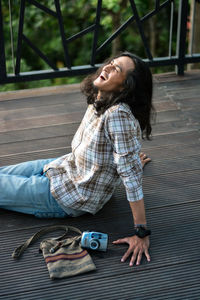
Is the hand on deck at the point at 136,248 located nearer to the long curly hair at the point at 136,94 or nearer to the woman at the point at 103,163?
the woman at the point at 103,163

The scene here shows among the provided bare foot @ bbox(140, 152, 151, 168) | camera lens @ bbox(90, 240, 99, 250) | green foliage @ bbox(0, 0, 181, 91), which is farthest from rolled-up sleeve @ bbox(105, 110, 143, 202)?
green foliage @ bbox(0, 0, 181, 91)

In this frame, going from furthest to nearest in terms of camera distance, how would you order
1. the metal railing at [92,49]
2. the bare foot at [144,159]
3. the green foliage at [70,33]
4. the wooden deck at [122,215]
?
the green foliage at [70,33]
the metal railing at [92,49]
the bare foot at [144,159]
the wooden deck at [122,215]

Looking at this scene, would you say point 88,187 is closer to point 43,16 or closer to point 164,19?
point 43,16

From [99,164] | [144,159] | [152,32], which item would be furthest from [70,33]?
[99,164]

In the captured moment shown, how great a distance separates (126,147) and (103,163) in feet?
0.63

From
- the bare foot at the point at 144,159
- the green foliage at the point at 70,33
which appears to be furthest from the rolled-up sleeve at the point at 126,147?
the green foliage at the point at 70,33

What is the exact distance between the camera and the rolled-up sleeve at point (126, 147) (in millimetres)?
1762

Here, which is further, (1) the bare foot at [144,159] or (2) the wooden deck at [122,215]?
(1) the bare foot at [144,159]

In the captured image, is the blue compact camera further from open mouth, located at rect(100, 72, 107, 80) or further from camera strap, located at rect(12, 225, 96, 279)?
open mouth, located at rect(100, 72, 107, 80)

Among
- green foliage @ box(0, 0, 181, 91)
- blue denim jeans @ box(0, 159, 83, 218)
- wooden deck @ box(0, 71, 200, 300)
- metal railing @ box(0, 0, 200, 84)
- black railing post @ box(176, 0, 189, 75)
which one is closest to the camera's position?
wooden deck @ box(0, 71, 200, 300)

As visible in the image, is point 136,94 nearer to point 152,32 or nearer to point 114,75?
point 114,75

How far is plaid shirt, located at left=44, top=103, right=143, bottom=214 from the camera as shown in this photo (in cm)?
177

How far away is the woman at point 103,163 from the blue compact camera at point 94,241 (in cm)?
10

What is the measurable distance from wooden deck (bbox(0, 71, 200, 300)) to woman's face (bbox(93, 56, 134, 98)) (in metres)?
0.66
